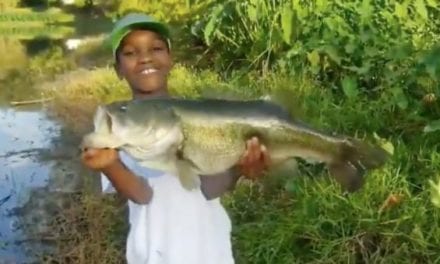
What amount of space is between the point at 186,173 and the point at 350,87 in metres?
3.08

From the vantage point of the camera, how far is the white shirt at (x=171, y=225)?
8.54 ft

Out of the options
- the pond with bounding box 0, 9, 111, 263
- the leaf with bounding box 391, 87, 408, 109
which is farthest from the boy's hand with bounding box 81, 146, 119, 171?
the pond with bounding box 0, 9, 111, 263

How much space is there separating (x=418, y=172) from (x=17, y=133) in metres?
5.01

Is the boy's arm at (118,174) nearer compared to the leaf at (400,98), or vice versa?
the boy's arm at (118,174)

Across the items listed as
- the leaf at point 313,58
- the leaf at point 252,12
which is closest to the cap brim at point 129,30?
the leaf at point 313,58

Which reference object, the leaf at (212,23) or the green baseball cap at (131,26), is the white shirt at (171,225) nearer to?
the green baseball cap at (131,26)

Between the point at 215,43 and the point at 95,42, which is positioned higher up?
the point at 215,43

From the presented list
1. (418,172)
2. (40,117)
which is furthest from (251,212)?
(40,117)

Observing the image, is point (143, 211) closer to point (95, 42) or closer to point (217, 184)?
point (217, 184)

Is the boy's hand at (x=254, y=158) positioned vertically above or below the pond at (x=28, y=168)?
above

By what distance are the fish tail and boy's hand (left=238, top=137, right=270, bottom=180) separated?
0.22 meters

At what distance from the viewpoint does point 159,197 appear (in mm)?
2605

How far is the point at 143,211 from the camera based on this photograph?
2615mm

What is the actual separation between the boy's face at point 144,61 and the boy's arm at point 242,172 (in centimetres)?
29
